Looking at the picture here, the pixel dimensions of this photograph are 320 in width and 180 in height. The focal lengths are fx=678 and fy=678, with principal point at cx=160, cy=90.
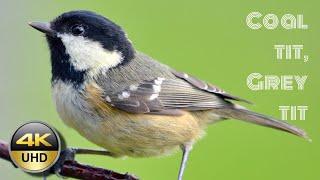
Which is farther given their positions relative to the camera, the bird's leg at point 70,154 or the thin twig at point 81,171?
the bird's leg at point 70,154

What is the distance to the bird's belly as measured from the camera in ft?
8.41

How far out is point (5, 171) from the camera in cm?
236

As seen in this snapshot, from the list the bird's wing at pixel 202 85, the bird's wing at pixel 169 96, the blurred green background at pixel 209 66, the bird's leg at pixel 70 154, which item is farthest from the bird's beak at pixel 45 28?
the bird's wing at pixel 202 85

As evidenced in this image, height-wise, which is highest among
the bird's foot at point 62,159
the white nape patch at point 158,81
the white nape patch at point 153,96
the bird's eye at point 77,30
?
the bird's eye at point 77,30

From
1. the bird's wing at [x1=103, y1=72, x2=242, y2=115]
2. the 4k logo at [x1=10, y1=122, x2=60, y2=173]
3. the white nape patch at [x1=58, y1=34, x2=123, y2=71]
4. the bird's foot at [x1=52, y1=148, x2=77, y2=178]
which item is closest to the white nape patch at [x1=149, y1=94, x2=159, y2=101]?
the bird's wing at [x1=103, y1=72, x2=242, y2=115]

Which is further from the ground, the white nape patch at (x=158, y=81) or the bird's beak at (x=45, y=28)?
the bird's beak at (x=45, y=28)

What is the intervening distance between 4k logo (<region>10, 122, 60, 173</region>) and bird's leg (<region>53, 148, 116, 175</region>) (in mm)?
25

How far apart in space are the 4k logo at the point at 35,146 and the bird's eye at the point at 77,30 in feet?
1.86

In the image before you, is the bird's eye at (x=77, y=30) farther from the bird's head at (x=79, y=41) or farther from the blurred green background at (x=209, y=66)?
the blurred green background at (x=209, y=66)

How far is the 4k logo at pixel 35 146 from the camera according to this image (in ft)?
6.97

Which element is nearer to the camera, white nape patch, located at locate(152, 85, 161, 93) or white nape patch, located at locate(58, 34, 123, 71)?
white nape patch, located at locate(58, 34, 123, 71)

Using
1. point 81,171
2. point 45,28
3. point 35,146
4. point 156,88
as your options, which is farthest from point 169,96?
point 81,171

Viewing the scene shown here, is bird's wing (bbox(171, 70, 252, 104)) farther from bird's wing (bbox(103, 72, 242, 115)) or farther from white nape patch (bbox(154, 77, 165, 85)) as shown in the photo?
white nape patch (bbox(154, 77, 165, 85))

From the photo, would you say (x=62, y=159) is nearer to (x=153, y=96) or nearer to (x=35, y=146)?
(x=35, y=146)
